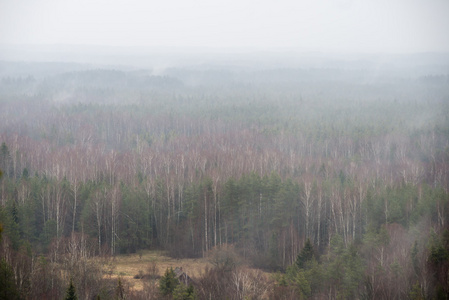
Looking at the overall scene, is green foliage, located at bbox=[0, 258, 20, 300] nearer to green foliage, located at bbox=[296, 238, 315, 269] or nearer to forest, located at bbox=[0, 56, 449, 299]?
forest, located at bbox=[0, 56, 449, 299]

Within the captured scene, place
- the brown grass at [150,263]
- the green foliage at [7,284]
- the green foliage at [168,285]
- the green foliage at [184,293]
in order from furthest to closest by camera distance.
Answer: the brown grass at [150,263] → the green foliage at [168,285] → the green foliage at [184,293] → the green foliage at [7,284]

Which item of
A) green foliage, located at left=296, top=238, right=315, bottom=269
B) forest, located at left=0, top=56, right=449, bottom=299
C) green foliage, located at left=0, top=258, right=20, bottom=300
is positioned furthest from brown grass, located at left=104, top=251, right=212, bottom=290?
green foliage, located at left=0, top=258, right=20, bottom=300

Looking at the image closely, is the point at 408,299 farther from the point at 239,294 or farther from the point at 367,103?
the point at 367,103

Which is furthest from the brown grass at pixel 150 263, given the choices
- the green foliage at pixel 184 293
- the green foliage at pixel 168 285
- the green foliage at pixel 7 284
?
the green foliage at pixel 7 284

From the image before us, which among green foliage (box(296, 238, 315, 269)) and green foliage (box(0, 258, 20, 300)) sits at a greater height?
green foliage (box(0, 258, 20, 300))

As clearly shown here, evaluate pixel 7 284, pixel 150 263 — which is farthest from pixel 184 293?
pixel 150 263

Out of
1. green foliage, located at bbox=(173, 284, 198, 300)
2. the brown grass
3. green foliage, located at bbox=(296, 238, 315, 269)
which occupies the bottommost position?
the brown grass

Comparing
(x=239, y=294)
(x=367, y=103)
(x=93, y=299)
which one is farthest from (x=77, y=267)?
(x=367, y=103)

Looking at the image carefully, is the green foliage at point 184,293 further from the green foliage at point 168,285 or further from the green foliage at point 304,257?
the green foliage at point 304,257

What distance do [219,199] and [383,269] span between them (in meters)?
21.1

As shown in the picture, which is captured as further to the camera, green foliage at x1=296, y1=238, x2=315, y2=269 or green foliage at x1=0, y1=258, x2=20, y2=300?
green foliage at x1=296, y1=238, x2=315, y2=269

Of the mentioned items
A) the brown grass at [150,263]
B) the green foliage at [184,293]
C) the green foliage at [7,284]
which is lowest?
the brown grass at [150,263]

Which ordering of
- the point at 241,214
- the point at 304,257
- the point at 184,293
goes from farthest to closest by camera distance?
1. the point at 241,214
2. the point at 304,257
3. the point at 184,293

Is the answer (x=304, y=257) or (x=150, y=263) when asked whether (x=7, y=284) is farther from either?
(x=150, y=263)
